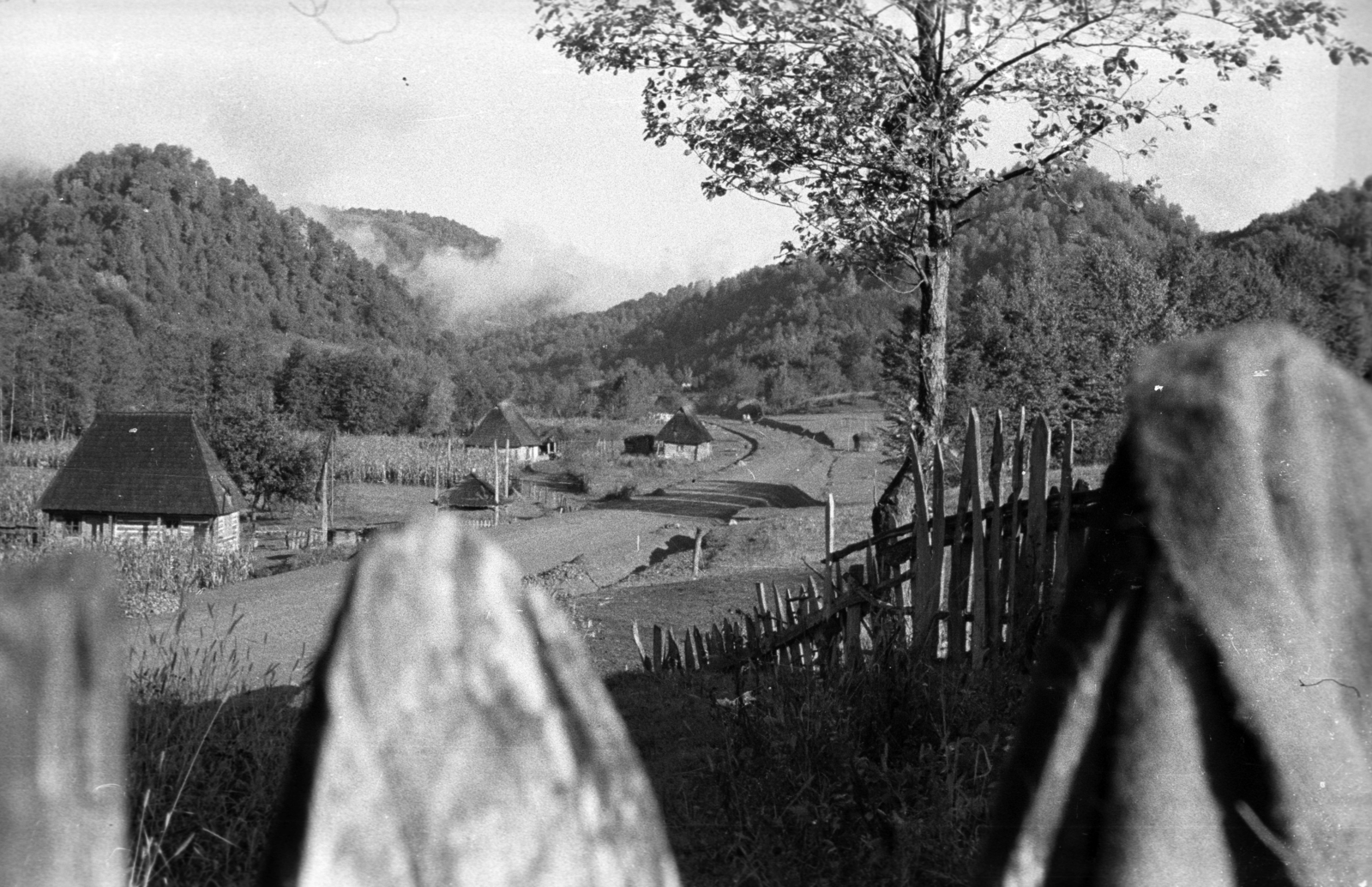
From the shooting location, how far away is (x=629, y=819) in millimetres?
893

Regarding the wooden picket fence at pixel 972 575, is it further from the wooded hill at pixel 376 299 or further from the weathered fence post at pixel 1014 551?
the wooded hill at pixel 376 299

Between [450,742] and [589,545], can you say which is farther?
[589,545]

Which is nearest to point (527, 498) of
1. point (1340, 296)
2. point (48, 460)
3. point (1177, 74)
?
point (48, 460)

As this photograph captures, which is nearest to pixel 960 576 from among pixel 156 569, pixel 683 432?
pixel 156 569

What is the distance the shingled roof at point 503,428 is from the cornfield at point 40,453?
140 inches

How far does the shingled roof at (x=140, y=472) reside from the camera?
7.69m

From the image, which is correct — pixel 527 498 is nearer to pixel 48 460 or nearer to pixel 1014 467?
pixel 48 460

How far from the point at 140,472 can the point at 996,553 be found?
27.2ft

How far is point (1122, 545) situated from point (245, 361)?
514 inches

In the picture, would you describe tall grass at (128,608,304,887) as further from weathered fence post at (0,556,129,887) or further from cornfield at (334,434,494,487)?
cornfield at (334,434,494,487)

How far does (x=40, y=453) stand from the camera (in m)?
9.35

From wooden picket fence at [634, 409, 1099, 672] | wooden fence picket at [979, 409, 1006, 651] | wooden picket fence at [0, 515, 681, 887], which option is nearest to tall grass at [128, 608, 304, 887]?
wooden picket fence at [0, 515, 681, 887]

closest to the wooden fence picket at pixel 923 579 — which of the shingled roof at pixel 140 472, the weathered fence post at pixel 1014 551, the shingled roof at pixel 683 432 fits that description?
the weathered fence post at pixel 1014 551

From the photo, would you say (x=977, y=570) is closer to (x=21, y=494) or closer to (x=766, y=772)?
(x=766, y=772)
